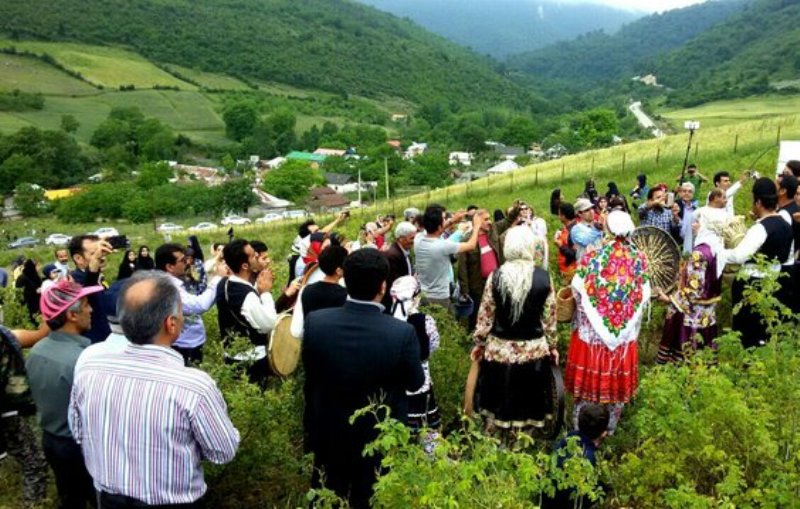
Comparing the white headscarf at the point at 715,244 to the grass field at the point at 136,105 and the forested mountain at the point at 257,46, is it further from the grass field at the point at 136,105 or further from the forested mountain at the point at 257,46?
the forested mountain at the point at 257,46

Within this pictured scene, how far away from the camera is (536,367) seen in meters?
4.48

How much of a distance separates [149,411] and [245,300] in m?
2.22

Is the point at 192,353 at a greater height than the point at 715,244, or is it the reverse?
the point at 715,244

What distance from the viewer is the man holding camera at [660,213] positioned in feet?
27.1

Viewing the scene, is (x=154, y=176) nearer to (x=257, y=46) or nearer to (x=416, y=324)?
(x=416, y=324)

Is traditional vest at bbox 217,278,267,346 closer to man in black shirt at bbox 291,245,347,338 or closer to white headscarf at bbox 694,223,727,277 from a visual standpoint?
man in black shirt at bbox 291,245,347,338

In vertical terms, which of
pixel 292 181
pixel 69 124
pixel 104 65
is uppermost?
pixel 104 65

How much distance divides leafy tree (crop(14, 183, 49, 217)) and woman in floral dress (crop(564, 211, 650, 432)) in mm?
86031

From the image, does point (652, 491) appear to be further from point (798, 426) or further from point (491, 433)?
point (491, 433)

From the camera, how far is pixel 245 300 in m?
4.79

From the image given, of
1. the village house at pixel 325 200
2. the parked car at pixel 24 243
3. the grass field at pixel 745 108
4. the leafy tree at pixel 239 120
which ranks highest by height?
the grass field at pixel 745 108

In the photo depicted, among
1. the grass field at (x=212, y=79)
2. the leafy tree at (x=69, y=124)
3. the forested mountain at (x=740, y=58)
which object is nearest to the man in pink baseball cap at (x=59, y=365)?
the leafy tree at (x=69, y=124)

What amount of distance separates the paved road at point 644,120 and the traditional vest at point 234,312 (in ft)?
257

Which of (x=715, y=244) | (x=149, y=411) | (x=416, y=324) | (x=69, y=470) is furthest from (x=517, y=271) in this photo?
(x=69, y=470)
